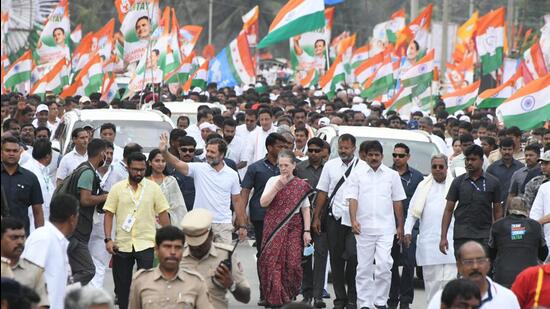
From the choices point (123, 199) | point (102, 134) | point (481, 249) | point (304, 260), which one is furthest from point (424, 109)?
point (481, 249)

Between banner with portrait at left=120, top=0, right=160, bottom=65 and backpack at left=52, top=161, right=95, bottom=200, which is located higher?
Result: banner with portrait at left=120, top=0, right=160, bottom=65

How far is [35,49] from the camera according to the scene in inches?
1379

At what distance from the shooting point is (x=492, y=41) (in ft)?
112

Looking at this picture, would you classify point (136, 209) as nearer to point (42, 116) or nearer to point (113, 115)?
point (113, 115)

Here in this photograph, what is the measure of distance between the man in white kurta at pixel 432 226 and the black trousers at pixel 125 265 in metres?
2.66

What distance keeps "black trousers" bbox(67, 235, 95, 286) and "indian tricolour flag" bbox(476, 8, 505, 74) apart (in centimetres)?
2166

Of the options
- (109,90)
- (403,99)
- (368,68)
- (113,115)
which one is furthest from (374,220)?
(368,68)

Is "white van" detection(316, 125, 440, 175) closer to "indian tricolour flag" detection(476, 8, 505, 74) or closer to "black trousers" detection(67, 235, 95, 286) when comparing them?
"black trousers" detection(67, 235, 95, 286)

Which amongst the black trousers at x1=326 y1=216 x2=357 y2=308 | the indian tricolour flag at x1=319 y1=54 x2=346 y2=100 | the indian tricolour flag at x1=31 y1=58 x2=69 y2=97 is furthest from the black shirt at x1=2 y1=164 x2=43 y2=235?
the indian tricolour flag at x1=319 y1=54 x2=346 y2=100

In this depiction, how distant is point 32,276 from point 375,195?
5603 mm

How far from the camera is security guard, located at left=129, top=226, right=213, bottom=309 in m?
8.47

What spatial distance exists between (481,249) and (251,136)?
10781 mm

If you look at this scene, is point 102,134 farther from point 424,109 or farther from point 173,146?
point 424,109

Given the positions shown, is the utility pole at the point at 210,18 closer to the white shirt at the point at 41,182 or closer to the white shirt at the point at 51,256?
the white shirt at the point at 41,182
